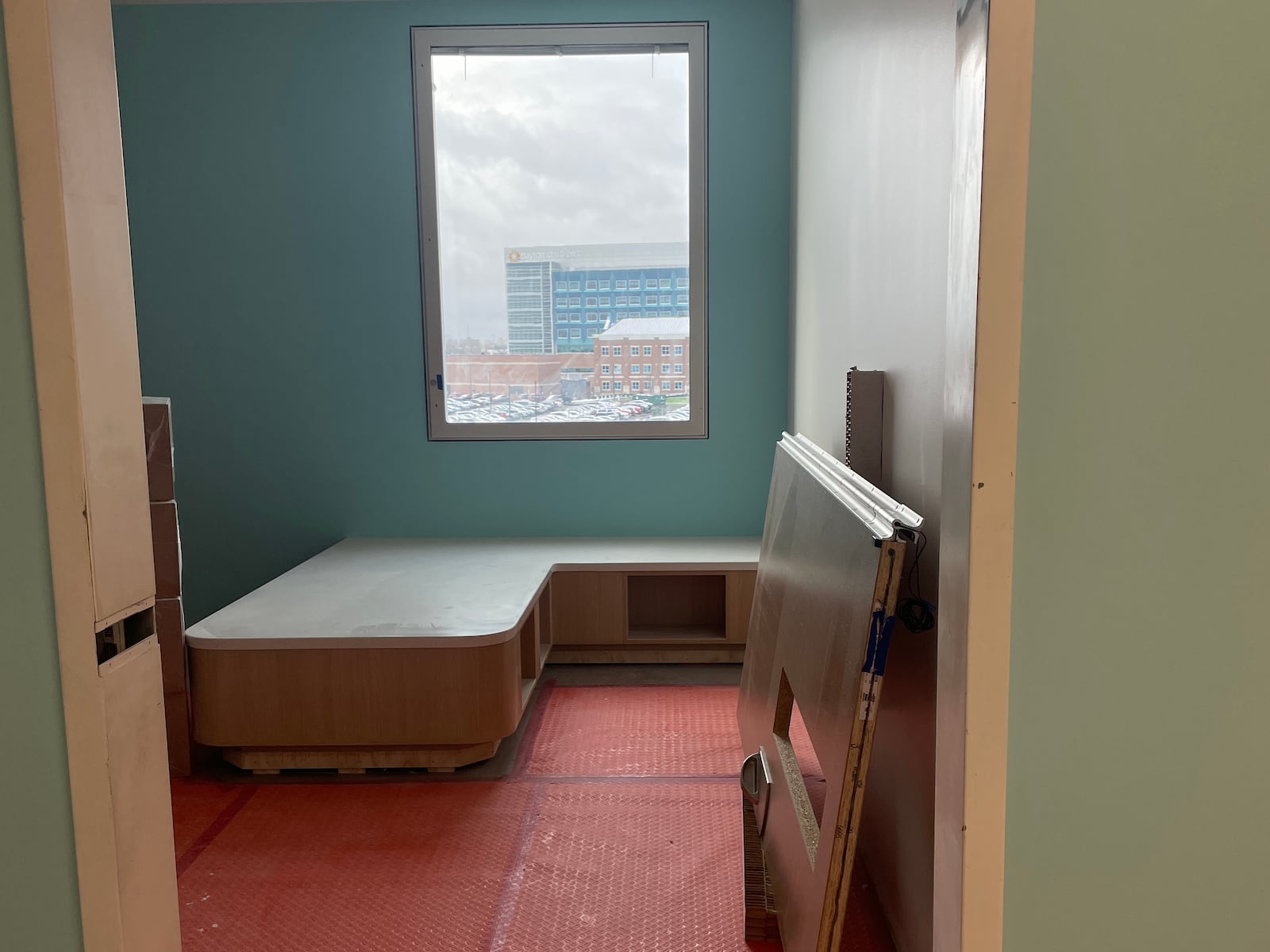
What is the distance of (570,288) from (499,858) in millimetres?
2481

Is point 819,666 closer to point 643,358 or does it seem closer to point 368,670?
point 368,670

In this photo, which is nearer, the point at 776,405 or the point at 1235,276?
the point at 1235,276

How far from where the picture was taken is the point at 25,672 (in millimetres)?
1014

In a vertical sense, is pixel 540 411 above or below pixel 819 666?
above

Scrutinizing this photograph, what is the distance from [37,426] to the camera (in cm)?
98

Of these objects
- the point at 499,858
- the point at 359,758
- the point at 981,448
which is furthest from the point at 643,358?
the point at 981,448

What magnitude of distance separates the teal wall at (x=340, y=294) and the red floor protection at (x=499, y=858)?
4.67ft

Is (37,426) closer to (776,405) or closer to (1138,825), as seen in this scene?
(1138,825)

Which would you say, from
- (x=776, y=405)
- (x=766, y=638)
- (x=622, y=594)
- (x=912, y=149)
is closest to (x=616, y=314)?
(x=776, y=405)

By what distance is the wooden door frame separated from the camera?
0.88 m

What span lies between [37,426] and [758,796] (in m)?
1.59

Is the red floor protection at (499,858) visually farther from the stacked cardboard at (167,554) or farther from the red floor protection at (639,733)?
the stacked cardboard at (167,554)

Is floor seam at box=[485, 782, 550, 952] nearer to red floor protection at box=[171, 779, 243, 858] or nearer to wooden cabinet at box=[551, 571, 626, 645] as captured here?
red floor protection at box=[171, 779, 243, 858]

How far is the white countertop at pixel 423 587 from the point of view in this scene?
2.50m
